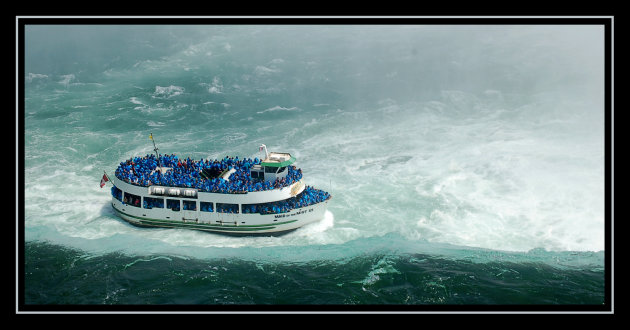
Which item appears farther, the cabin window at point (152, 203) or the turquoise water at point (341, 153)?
the cabin window at point (152, 203)

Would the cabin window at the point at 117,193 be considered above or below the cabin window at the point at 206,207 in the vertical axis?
above

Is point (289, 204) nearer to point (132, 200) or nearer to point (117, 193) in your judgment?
point (132, 200)

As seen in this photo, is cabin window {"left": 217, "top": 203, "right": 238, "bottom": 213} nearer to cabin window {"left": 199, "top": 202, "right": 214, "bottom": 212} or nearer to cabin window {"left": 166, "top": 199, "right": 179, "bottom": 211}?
cabin window {"left": 199, "top": 202, "right": 214, "bottom": 212}

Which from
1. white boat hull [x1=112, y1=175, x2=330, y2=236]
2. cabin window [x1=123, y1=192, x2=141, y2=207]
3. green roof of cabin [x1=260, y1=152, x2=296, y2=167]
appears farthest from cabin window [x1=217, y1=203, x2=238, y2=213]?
cabin window [x1=123, y1=192, x2=141, y2=207]

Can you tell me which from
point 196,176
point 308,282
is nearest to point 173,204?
point 196,176

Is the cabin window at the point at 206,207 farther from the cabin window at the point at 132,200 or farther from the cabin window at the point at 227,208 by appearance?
the cabin window at the point at 132,200

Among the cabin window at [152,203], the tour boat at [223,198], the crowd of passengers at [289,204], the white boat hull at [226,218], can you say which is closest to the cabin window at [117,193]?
the tour boat at [223,198]

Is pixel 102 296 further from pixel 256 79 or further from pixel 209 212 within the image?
pixel 256 79

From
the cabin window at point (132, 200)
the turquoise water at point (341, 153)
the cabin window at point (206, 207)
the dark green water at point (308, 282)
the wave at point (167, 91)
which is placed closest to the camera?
the dark green water at point (308, 282)
